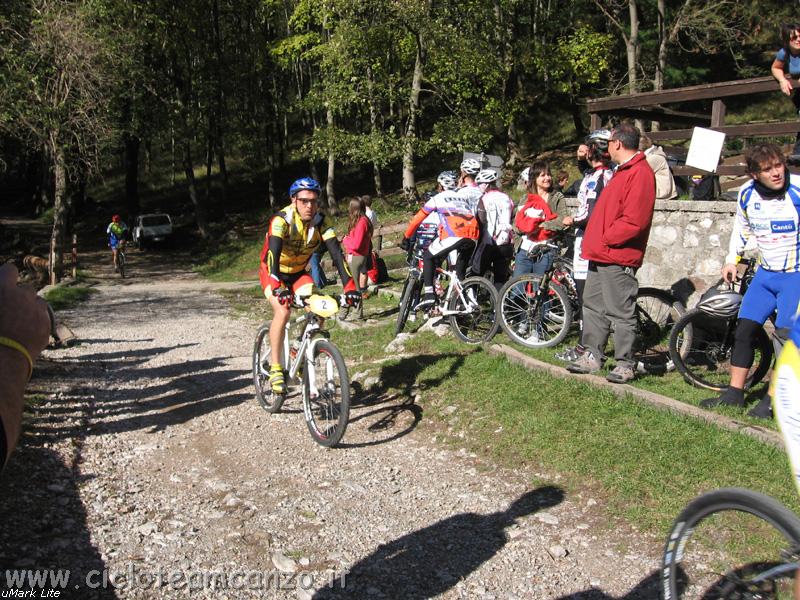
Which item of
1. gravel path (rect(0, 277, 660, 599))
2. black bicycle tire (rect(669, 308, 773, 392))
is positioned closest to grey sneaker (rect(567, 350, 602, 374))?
black bicycle tire (rect(669, 308, 773, 392))

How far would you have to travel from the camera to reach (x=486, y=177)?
958cm

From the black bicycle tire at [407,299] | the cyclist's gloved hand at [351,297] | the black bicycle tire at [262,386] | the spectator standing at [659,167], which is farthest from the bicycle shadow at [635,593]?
the black bicycle tire at [407,299]

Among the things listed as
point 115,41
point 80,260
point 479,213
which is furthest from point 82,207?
point 479,213

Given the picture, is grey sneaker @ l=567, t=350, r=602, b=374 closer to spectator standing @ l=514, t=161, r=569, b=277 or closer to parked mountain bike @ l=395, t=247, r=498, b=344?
parked mountain bike @ l=395, t=247, r=498, b=344

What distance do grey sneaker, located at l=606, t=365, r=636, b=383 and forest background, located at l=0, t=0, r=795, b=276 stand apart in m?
19.4

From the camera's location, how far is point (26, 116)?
21.7 meters

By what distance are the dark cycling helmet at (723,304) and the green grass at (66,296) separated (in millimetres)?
14891

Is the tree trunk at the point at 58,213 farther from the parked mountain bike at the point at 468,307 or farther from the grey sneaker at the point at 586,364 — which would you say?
the grey sneaker at the point at 586,364

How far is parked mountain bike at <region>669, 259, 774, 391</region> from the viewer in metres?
6.42

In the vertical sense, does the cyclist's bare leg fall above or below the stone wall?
below

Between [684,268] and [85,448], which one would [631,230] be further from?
[85,448]

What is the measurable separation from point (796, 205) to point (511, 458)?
2.93 meters

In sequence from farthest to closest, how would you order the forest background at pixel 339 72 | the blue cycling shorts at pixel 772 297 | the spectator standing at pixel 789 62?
the forest background at pixel 339 72
the spectator standing at pixel 789 62
the blue cycling shorts at pixel 772 297

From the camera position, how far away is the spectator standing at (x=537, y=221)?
8.87 m
